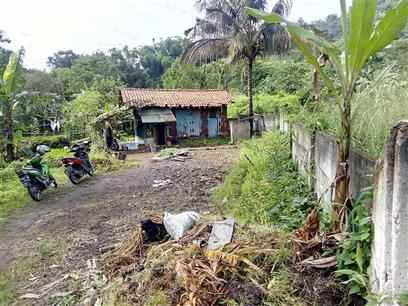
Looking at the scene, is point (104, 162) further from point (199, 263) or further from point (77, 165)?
point (199, 263)

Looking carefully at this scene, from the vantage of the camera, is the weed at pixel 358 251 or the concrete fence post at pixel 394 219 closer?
the concrete fence post at pixel 394 219

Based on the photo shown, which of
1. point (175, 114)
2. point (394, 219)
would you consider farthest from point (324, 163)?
point (175, 114)

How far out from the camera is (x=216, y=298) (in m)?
2.40

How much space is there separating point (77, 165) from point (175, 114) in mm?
10409

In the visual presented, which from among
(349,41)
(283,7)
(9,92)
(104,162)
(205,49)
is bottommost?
(104,162)

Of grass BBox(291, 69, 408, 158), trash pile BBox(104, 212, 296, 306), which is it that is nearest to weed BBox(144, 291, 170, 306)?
trash pile BBox(104, 212, 296, 306)

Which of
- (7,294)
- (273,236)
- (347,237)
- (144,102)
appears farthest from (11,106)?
(347,237)

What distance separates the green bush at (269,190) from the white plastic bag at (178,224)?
0.76 m

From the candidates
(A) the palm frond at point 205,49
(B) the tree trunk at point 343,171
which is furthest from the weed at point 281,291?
(A) the palm frond at point 205,49

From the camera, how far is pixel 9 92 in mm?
10500

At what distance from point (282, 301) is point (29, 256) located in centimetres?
340

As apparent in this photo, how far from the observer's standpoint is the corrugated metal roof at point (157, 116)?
56.7 ft

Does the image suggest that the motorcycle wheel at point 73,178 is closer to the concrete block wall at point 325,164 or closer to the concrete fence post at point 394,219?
the concrete block wall at point 325,164

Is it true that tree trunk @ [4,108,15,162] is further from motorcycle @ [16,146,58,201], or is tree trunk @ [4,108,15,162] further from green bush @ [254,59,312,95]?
green bush @ [254,59,312,95]
